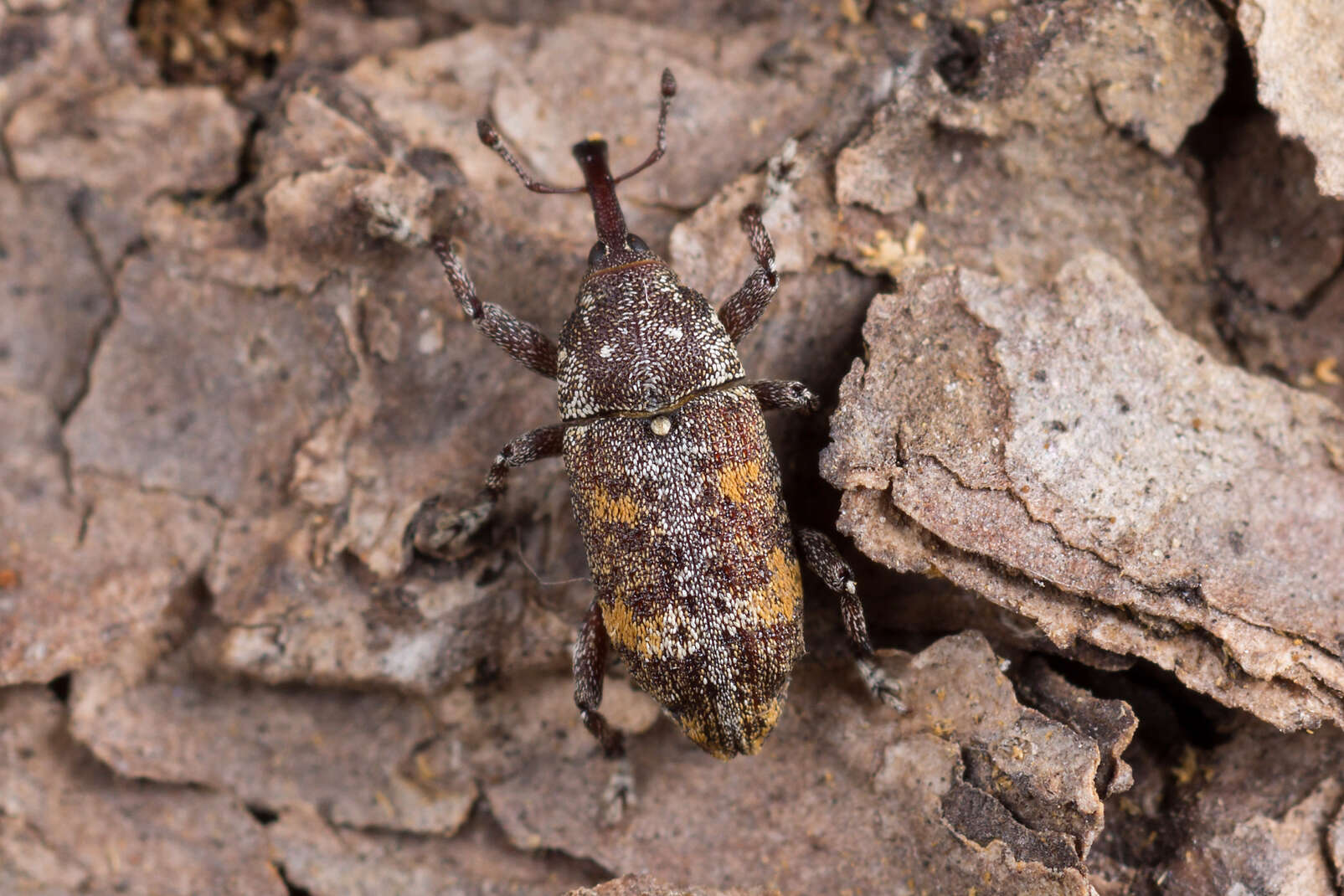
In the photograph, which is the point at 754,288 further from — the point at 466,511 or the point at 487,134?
the point at 466,511

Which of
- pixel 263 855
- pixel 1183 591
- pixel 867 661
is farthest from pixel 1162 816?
pixel 263 855

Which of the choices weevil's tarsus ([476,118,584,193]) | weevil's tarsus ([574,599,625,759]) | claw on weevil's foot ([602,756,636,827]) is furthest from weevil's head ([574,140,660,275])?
claw on weevil's foot ([602,756,636,827])

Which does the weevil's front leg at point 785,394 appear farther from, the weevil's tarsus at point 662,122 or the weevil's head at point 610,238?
the weevil's tarsus at point 662,122

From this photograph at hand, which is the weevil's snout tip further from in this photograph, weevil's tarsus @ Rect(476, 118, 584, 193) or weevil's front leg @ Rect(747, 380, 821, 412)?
weevil's front leg @ Rect(747, 380, 821, 412)

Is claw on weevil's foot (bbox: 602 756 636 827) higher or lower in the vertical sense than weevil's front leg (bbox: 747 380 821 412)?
lower

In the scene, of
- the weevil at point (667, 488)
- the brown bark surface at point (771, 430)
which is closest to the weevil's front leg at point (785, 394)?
the weevil at point (667, 488)

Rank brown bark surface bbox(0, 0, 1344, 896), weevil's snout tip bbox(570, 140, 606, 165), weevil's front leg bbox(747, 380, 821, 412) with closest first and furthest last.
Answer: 1. brown bark surface bbox(0, 0, 1344, 896)
2. weevil's snout tip bbox(570, 140, 606, 165)
3. weevil's front leg bbox(747, 380, 821, 412)
